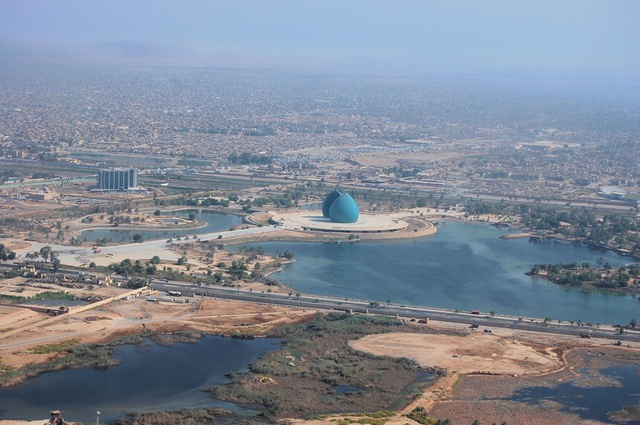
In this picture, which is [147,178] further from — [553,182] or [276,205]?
[553,182]

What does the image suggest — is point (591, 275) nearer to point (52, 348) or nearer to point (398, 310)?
point (398, 310)

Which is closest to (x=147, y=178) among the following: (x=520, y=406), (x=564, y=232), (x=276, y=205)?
(x=276, y=205)

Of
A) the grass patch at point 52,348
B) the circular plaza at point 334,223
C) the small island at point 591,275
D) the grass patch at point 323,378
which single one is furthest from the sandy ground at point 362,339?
the circular plaza at point 334,223

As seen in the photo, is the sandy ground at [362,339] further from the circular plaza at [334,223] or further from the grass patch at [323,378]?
the circular plaza at [334,223]

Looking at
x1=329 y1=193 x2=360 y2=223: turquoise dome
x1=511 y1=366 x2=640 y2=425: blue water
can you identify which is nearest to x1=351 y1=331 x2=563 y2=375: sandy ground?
x1=511 y1=366 x2=640 y2=425: blue water

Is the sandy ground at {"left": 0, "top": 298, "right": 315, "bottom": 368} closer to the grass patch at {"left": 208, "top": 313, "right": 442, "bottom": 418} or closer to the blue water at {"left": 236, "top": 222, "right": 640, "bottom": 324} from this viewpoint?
the grass patch at {"left": 208, "top": 313, "right": 442, "bottom": 418}

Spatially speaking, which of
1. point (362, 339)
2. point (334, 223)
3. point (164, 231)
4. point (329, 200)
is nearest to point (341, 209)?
point (334, 223)
